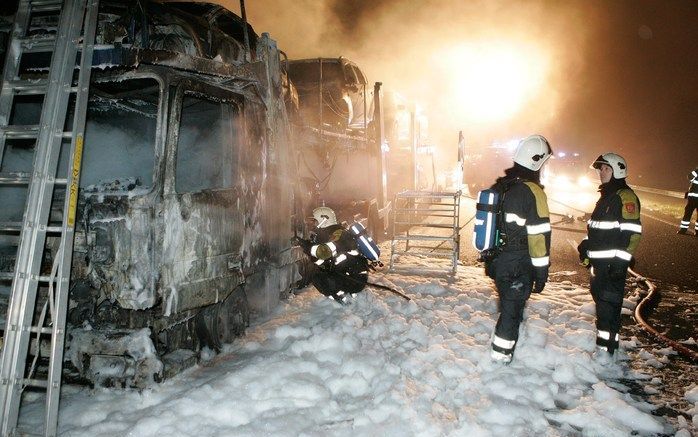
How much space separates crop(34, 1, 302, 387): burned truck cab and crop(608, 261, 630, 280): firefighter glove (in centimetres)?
352

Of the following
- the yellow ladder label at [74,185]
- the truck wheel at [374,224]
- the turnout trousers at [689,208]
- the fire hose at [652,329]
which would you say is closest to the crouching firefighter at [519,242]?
the fire hose at [652,329]

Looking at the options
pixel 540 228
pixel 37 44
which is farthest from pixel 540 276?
pixel 37 44

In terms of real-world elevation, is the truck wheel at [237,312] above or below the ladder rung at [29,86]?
below

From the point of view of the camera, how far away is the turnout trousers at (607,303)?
13.5 feet

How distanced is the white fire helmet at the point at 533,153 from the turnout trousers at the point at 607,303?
1.18m

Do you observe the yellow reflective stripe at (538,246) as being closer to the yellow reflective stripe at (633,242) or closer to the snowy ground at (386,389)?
the yellow reflective stripe at (633,242)

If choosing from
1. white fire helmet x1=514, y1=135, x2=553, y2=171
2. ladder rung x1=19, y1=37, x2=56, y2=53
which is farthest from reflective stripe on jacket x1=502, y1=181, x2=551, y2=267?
ladder rung x1=19, y1=37, x2=56, y2=53

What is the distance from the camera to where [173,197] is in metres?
3.49

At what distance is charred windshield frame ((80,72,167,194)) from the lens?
11.4ft

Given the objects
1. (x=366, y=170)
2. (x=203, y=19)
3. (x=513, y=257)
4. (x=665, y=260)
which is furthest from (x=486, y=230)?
(x=665, y=260)

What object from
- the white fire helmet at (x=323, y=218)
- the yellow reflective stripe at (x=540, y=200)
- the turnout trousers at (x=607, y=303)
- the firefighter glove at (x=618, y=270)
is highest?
the yellow reflective stripe at (x=540, y=200)

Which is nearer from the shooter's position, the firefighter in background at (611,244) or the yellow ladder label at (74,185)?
the yellow ladder label at (74,185)

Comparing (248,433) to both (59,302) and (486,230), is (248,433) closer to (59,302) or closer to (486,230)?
(59,302)

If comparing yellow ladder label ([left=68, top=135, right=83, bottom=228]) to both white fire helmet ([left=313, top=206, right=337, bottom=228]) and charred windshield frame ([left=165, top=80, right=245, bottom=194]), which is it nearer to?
charred windshield frame ([left=165, top=80, right=245, bottom=194])
